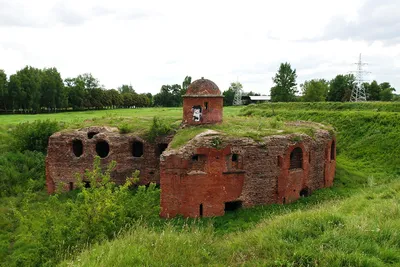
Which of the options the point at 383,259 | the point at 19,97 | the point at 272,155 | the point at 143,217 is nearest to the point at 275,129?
the point at 272,155

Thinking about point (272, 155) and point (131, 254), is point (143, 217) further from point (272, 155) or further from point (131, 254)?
point (272, 155)

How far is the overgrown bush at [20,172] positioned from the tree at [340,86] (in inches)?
1818

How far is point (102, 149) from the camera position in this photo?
21234 millimetres

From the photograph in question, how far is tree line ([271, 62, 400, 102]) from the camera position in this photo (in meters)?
54.5

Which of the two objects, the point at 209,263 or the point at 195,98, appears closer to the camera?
the point at 209,263

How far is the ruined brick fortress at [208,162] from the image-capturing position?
1572cm

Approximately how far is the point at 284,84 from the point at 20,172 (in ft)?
134

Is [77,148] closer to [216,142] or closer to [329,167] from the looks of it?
[216,142]

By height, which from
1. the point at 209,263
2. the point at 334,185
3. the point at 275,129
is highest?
the point at 275,129

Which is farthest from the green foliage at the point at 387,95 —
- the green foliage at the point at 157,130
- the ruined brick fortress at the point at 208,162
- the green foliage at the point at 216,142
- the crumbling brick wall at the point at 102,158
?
the green foliage at the point at 216,142

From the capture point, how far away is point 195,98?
61.3ft

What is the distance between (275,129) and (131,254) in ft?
40.3

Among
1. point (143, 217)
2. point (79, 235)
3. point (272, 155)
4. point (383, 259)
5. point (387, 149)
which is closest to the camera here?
point (383, 259)

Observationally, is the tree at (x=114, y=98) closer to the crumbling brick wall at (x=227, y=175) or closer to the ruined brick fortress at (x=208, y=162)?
the ruined brick fortress at (x=208, y=162)
